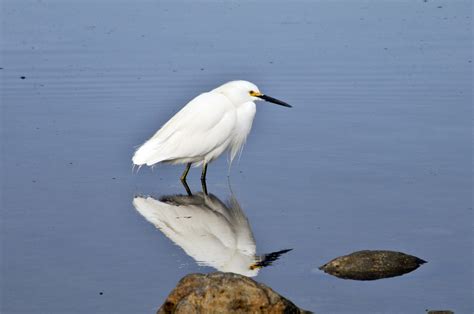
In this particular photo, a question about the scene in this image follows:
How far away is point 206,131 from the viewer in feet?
32.0

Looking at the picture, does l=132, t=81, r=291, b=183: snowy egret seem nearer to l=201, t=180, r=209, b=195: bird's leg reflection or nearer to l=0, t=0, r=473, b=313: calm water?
l=201, t=180, r=209, b=195: bird's leg reflection

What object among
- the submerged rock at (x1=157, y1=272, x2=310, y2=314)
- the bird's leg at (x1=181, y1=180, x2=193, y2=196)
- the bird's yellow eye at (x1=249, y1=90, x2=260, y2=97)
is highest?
the bird's yellow eye at (x1=249, y1=90, x2=260, y2=97)

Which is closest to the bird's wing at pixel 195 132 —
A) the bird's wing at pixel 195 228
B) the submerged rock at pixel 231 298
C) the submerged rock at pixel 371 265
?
the bird's wing at pixel 195 228

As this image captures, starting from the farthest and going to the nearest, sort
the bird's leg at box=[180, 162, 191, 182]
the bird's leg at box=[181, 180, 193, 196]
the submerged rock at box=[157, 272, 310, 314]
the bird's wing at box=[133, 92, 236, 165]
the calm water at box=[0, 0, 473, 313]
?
the bird's leg at box=[180, 162, 191, 182] < the bird's wing at box=[133, 92, 236, 165] < the bird's leg at box=[181, 180, 193, 196] < the calm water at box=[0, 0, 473, 313] < the submerged rock at box=[157, 272, 310, 314]

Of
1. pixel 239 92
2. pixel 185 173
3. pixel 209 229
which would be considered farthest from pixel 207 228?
pixel 239 92

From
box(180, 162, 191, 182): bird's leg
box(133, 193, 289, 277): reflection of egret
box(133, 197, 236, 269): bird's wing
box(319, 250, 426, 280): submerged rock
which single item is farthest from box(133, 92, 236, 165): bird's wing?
box(319, 250, 426, 280): submerged rock

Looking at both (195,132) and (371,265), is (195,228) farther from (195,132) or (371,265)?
(195,132)

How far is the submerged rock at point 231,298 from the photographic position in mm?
5758

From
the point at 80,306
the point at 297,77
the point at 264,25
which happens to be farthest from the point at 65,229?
the point at 264,25

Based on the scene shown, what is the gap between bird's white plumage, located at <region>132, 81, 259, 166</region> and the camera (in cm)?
965

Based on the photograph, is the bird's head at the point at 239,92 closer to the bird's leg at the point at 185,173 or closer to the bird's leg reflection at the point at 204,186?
the bird's leg at the point at 185,173

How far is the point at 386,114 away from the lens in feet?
39.1

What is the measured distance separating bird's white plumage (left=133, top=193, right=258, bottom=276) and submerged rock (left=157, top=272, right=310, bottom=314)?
1113mm

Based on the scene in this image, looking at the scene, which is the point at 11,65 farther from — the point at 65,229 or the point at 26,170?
the point at 65,229
